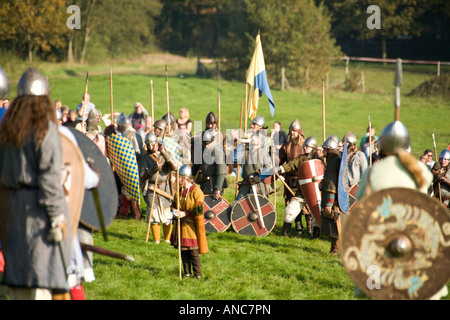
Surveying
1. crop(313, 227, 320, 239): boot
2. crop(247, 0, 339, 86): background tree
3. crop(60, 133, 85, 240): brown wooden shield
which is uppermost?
crop(247, 0, 339, 86): background tree

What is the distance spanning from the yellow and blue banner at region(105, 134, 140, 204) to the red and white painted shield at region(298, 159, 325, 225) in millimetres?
2371

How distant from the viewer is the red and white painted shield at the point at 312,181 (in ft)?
29.9

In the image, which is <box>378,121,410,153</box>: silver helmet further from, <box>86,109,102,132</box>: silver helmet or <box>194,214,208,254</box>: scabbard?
<box>86,109,102,132</box>: silver helmet

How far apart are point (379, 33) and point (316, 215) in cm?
3050

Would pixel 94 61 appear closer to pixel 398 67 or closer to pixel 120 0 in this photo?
pixel 120 0

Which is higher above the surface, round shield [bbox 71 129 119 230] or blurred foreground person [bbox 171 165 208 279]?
round shield [bbox 71 129 119 230]

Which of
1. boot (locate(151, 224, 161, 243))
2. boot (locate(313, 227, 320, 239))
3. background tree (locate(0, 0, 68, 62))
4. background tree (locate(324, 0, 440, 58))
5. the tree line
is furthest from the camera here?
background tree (locate(324, 0, 440, 58))

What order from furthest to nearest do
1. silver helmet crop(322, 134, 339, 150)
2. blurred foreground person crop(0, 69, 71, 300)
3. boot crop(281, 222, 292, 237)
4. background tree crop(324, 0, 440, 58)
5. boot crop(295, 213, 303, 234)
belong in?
background tree crop(324, 0, 440, 58)
boot crop(295, 213, 303, 234)
boot crop(281, 222, 292, 237)
silver helmet crop(322, 134, 339, 150)
blurred foreground person crop(0, 69, 71, 300)

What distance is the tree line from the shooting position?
30.3 m

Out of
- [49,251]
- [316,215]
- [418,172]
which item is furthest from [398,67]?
[316,215]

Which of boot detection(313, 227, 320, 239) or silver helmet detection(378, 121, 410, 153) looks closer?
silver helmet detection(378, 121, 410, 153)

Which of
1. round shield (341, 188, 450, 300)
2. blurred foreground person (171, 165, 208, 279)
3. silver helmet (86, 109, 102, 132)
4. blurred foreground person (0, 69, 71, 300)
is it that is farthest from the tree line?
round shield (341, 188, 450, 300)

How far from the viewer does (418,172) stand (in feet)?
15.4

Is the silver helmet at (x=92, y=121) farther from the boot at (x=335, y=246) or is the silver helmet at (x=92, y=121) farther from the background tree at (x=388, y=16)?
the background tree at (x=388, y=16)
